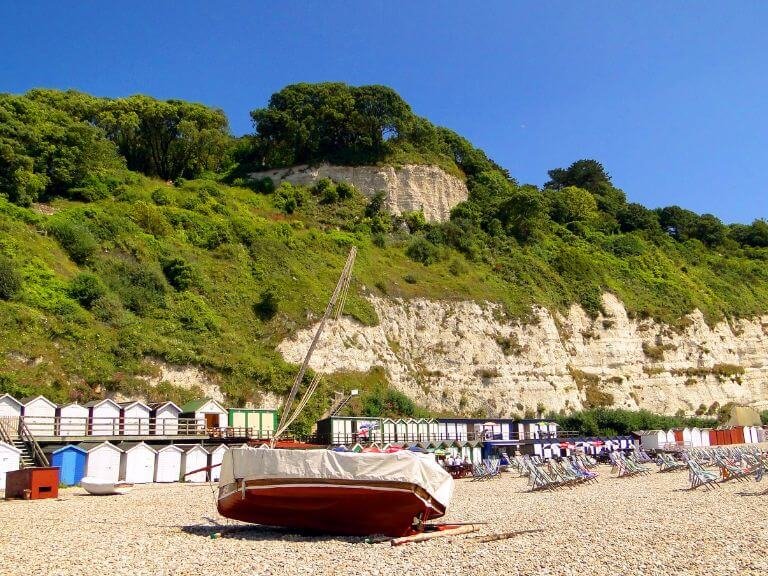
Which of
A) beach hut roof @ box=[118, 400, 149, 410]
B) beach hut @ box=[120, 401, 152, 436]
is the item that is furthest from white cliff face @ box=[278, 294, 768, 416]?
beach hut @ box=[120, 401, 152, 436]

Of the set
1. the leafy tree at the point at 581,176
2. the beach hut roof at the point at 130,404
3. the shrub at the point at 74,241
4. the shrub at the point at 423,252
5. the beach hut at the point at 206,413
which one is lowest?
the beach hut at the point at 206,413

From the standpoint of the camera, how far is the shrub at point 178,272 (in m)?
44.1

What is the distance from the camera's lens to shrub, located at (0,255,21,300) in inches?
1396

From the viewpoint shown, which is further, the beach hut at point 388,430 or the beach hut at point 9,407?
the beach hut at point 388,430

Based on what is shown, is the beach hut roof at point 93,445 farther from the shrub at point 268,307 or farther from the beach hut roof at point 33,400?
the shrub at point 268,307

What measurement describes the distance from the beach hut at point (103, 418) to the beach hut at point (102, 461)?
1.82 metres

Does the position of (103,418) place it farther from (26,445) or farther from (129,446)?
(26,445)

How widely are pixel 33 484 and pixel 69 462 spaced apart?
17.3ft

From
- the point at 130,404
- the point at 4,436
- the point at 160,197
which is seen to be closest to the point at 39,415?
the point at 4,436

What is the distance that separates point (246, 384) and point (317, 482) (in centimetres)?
2575

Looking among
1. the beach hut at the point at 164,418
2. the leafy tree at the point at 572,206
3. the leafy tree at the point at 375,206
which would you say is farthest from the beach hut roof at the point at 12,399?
the leafy tree at the point at 572,206

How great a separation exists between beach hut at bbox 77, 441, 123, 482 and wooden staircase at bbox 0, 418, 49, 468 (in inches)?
60.9

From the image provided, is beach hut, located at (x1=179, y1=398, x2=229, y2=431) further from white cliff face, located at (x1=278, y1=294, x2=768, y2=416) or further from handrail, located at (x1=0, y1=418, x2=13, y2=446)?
handrail, located at (x1=0, y1=418, x2=13, y2=446)

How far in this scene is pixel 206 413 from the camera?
114ft
